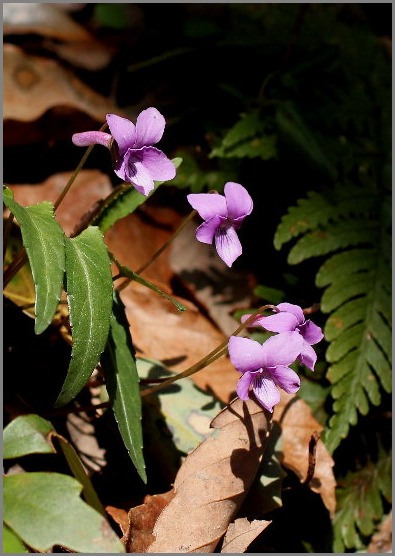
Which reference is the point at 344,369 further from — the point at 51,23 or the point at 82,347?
the point at 51,23

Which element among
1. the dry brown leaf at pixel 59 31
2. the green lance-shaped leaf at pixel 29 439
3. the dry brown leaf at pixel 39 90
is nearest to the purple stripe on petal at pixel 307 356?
the green lance-shaped leaf at pixel 29 439

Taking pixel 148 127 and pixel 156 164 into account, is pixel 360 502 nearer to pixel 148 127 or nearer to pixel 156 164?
pixel 156 164

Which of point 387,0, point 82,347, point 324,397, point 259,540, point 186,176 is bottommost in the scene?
point 259,540

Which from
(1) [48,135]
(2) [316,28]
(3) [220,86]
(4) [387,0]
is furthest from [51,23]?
(4) [387,0]

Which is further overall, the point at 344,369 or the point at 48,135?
the point at 48,135

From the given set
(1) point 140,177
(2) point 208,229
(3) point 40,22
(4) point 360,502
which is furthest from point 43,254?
(3) point 40,22

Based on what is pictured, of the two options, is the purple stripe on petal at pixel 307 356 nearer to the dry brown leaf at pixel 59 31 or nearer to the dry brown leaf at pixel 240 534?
→ the dry brown leaf at pixel 240 534
